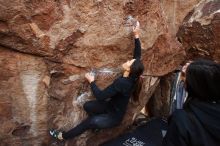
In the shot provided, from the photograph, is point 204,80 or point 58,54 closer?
point 204,80

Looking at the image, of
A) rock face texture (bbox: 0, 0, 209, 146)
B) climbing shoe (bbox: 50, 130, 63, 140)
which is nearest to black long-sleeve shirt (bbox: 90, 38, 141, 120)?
rock face texture (bbox: 0, 0, 209, 146)

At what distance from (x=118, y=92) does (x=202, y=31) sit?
83.5 inches

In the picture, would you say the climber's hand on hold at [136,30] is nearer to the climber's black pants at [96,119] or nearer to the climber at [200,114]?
the climber's black pants at [96,119]

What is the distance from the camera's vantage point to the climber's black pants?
3994 millimetres

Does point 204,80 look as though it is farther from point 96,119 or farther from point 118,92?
point 96,119

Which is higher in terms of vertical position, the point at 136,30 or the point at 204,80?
the point at 136,30

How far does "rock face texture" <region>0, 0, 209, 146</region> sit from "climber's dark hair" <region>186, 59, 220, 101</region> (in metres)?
1.78

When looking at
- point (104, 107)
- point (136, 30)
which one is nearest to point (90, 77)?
point (104, 107)

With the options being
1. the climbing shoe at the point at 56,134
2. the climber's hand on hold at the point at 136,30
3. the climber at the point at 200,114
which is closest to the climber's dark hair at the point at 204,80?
the climber at the point at 200,114

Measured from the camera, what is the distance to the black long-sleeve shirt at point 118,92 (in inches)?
146

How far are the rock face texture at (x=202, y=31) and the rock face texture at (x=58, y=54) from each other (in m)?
1.07

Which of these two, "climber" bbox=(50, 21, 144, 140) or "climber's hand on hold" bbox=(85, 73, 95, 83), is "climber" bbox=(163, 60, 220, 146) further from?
"climber's hand on hold" bbox=(85, 73, 95, 83)

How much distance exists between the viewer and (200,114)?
91.1 inches

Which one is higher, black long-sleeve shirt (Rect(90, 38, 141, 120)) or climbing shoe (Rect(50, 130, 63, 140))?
black long-sleeve shirt (Rect(90, 38, 141, 120))
